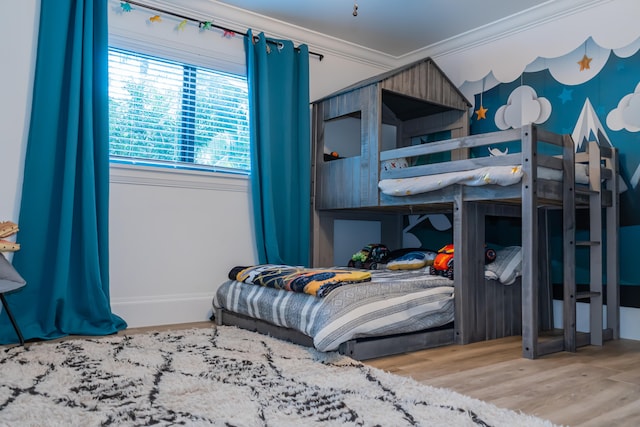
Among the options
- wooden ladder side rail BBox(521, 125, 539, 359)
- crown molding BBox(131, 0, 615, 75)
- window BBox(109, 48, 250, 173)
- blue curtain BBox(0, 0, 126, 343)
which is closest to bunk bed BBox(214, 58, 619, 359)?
wooden ladder side rail BBox(521, 125, 539, 359)

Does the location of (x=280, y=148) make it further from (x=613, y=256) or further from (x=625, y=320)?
(x=625, y=320)

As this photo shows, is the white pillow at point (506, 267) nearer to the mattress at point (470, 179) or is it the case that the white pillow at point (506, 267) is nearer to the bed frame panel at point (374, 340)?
the bed frame panel at point (374, 340)

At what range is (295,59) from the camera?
3846 millimetres

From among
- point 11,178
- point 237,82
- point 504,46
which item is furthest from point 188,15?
point 504,46

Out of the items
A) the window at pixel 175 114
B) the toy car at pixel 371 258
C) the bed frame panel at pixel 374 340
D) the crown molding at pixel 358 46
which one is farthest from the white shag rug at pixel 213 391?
the crown molding at pixel 358 46

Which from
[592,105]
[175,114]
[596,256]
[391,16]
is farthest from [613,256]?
[175,114]

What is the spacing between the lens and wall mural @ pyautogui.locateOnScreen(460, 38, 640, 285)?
3035 mm

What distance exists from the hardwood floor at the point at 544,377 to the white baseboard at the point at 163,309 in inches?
58.7

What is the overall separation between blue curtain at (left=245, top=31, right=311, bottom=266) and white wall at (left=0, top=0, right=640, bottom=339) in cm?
13

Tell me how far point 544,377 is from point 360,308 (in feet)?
2.65

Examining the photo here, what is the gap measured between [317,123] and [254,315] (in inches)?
66.2

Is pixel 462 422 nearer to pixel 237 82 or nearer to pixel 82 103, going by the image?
pixel 82 103

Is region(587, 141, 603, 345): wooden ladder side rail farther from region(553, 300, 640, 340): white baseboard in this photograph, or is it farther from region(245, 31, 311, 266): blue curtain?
region(245, 31, 311, 266): blue curtain

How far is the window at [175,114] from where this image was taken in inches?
127
